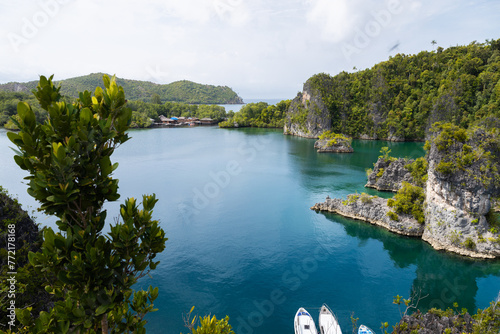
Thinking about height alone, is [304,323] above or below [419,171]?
below

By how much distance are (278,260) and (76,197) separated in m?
20.3

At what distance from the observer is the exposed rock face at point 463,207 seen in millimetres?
21303

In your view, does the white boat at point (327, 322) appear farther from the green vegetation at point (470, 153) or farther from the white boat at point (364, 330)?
the green vegetation at point (470, 153)

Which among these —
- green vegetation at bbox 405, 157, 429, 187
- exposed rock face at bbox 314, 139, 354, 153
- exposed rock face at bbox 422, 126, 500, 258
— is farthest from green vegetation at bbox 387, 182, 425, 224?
exposed rock face at bbox 314, 139, 354, 153

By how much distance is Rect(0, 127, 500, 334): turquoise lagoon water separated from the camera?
16980 millimetres

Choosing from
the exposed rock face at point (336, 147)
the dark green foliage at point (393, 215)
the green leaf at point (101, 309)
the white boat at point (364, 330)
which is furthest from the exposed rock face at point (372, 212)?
the exposed rock face at point (336, 147)

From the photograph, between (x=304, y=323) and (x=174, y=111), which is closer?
(x=304, y=323)

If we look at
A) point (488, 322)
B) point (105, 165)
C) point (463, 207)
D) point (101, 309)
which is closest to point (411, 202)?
point (463, 207)

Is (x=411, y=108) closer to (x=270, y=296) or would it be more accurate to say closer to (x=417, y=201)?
(x=417, y=201)

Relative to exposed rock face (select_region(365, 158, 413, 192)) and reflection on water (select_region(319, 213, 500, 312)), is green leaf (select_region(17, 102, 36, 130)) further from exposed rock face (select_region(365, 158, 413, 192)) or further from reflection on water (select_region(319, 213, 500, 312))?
exposed rock face (select_region(365, 158, 413, 192))

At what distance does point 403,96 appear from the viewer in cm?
8862

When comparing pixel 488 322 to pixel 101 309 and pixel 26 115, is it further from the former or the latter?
pixel 26 115

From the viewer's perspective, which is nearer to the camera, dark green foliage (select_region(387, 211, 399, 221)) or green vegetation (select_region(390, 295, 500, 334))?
green vegetation (select_region(390, 295, 500, 334))

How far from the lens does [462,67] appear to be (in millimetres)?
75375
